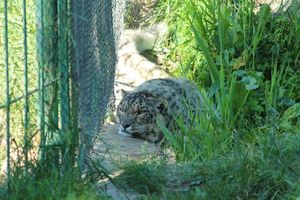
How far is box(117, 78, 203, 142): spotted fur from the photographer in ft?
23.9

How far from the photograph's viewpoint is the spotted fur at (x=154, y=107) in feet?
23.9

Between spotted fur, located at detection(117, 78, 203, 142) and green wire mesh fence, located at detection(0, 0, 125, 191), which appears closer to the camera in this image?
green wire mesh fence, located at detection(0, 0, 125, 191)

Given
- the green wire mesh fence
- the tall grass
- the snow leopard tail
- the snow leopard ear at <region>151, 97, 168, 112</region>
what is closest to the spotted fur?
the snow leopard ear at <region>151, 97, 168, 112</region>

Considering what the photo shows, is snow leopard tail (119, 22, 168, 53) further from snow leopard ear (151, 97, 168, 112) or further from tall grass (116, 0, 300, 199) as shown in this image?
snow leopard ear (151, 97, 168, 112)

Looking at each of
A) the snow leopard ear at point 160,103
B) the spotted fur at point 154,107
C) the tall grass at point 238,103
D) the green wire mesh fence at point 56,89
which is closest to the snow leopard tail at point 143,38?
the tall grass at point 238,103

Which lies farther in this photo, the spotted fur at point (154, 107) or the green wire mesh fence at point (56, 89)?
the spotted fur at point (154, 107)

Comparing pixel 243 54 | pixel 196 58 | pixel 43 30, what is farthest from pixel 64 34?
pixel 196 58

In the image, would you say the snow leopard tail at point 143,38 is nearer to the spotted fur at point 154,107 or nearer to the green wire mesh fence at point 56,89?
the spotted fur at point 154,107

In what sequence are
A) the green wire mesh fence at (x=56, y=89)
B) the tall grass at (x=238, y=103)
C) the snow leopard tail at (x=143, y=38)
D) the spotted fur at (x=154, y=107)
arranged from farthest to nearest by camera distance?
1. the snow leopard tail at (x=143, y=38)
2. the spotted fur at (x=154, y=107)
3. the tall grass at (x=238, y=103)
4. the green wire mesh fence at (x=56, y=89)

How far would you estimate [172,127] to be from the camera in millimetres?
7195

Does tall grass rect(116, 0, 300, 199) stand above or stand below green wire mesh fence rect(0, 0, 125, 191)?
below

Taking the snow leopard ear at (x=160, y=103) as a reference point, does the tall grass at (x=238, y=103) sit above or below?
above

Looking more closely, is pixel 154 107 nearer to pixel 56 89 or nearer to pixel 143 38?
pixel 56 89

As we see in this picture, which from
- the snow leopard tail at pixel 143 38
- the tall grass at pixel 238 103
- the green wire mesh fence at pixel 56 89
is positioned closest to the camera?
the green wire mesh fence at pixel 56 89
